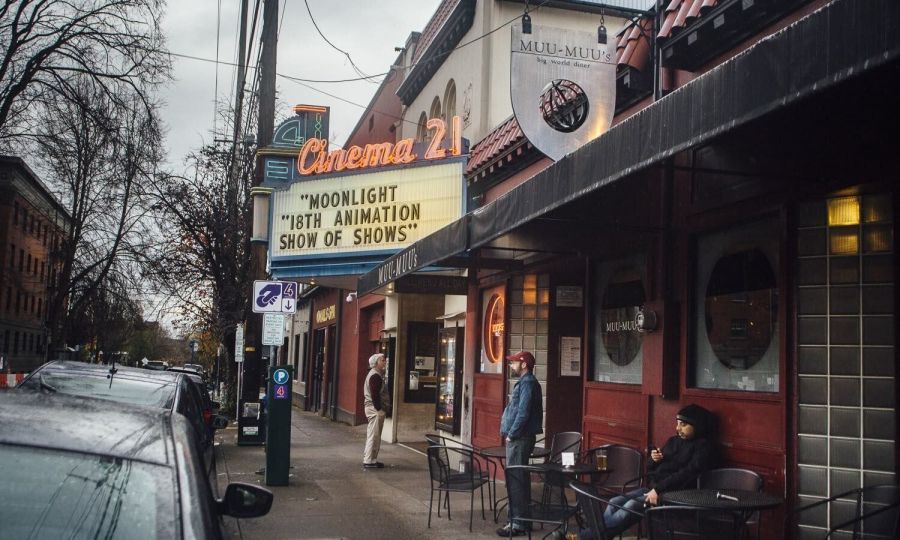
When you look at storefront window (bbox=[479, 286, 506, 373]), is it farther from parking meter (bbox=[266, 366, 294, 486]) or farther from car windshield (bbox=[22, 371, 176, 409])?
car windshield (bbox=[22, 371, 176, 409])

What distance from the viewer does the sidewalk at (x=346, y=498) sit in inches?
371

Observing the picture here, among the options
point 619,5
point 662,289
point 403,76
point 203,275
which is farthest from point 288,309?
point 203,275

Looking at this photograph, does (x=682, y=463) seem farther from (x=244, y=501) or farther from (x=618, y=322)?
(x=244, y=501)

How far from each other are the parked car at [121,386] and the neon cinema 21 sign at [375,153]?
7859 millimetres

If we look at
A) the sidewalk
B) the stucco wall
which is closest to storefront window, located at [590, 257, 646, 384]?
the sidewalk

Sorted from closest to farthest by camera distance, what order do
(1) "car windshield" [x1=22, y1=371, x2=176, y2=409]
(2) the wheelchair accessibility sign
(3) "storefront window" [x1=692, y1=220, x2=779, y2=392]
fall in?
(3) "storefront window" [x1=692, y1=220, x2=779, y2=392] → (1) "car windshield" [x1=22, y1=371, x2=176, y2=409] → (2) the wheelchair accessibility sign

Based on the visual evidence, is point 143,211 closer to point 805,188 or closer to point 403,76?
point 403,76

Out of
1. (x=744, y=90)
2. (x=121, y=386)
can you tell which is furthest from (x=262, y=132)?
(x=744, y=90)

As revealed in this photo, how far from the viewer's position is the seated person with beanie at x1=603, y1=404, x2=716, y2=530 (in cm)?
736

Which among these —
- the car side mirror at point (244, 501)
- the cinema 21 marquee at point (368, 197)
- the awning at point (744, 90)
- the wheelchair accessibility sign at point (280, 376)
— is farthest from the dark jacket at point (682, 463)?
the cinema 21 marquee at point (368, 197)

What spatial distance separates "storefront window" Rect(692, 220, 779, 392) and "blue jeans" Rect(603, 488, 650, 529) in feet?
4.32

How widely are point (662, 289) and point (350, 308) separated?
17.9 metres

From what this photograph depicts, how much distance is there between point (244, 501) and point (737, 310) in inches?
205

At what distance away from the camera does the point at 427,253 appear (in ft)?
35.3
